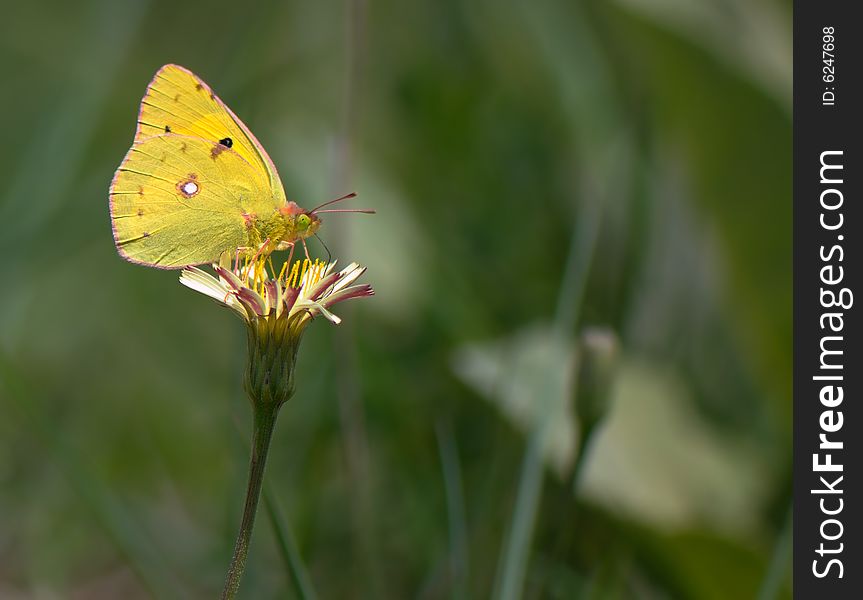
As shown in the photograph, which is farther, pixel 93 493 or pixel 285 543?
pixel 93 493

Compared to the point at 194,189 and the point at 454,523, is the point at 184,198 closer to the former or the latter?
the point at 194,189

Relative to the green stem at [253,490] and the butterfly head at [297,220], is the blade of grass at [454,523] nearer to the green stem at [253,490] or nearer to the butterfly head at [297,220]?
the butterfly head at [297,220]

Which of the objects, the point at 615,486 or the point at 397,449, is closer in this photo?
the point at 615,486

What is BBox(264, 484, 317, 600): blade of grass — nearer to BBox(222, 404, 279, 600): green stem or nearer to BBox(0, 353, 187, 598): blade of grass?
BBox(222, 404, 279, 600): green stem

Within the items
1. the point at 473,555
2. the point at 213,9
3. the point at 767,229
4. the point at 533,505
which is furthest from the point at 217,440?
the point at 213,9

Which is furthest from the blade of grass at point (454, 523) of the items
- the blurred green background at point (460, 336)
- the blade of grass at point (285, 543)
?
the blade of grass at point (285, 543)

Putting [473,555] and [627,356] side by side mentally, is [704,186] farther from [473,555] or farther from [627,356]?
[473,555]

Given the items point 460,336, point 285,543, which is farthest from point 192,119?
point 460,336
